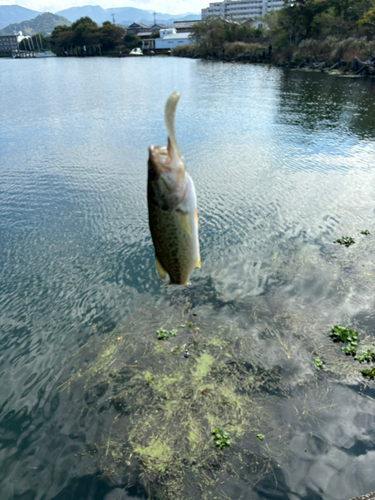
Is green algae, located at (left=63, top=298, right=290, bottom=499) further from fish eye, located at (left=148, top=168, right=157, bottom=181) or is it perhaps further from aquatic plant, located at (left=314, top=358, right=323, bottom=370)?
fish eye, located at (left=148, top=168, right=157, bottom=181)

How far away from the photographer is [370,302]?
8.57 meters

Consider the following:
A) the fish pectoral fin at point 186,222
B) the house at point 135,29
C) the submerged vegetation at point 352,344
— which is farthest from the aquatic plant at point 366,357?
the house at point 135,29

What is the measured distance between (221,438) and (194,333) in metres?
2.54

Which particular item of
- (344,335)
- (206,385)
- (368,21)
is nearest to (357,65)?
(368,21)

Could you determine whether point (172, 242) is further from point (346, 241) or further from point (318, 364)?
point (346, 241)


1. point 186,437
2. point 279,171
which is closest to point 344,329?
point 186,437

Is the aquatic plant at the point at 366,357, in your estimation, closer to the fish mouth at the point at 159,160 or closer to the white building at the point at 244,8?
the fish mouth at the point at 159,160

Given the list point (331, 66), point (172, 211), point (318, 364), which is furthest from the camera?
point (331, 66)

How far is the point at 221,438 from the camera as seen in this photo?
5.66m

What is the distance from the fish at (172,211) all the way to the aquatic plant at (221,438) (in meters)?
3.70

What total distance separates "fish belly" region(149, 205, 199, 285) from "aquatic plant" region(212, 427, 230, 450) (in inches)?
148

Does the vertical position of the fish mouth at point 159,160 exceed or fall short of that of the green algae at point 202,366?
it exceeds it

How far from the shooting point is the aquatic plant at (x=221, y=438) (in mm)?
5585

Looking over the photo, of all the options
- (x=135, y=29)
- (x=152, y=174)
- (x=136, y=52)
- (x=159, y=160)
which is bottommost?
(x=152, y=174)
